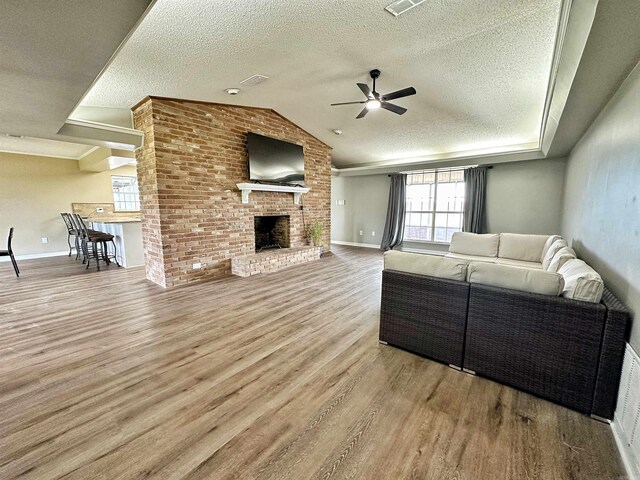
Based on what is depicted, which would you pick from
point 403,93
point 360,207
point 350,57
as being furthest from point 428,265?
point 360,207

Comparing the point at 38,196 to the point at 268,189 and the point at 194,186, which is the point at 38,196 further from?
the point at 268,189

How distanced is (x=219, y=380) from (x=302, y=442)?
0.85 meters

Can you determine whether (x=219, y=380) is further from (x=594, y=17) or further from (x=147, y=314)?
(x=594, y=17)

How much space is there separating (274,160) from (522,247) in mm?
4635

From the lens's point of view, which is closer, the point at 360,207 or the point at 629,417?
the point at 629,417

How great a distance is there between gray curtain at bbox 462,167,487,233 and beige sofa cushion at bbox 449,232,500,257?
1922mm

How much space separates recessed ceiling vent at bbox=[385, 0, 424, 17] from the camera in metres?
2.42

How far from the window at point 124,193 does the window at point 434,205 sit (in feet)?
26.6

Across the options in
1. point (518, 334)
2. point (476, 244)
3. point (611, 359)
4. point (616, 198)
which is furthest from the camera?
point (476, 244)

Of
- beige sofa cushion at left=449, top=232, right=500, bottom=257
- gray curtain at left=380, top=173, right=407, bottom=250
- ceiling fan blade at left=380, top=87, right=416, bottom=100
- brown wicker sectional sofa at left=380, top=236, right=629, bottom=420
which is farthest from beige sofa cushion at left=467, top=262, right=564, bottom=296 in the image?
gray curtain at left=380, top=173, right=407, bottom=250

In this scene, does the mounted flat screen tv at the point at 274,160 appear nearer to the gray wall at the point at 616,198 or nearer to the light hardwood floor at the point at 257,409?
the light hardwood floor at the point at 257,409

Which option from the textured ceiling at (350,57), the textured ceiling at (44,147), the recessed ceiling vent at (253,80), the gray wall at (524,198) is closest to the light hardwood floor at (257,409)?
the textured ceiling at (350,57)

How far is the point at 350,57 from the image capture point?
3373mm

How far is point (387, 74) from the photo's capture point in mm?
3740
